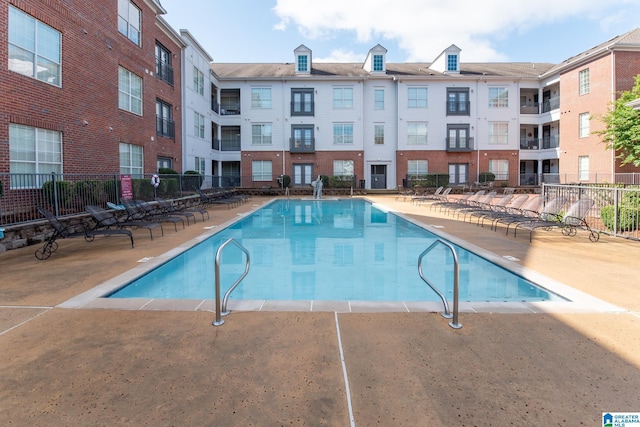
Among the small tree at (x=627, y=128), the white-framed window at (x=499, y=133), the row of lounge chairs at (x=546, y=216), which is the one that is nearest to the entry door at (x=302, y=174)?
the white-framed window at (x=499, y=133)

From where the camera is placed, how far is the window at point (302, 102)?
34375 millimetres

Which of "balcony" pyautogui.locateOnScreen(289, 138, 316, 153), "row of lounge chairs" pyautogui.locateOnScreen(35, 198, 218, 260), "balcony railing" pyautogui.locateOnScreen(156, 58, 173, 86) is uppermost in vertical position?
"balcony railing" pyautogui.locateOnScreen(156, 58, 173, 86)

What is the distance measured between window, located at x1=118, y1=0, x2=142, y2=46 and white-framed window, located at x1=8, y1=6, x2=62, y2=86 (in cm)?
473

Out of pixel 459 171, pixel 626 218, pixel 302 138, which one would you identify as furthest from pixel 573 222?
pixel 302 138

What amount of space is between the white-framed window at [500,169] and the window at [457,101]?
527cm

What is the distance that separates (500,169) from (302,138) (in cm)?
1831

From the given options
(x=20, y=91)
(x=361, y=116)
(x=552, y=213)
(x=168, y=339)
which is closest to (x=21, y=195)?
(x=20, y=91)

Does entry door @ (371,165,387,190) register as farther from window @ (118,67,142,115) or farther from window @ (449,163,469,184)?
window @ (118,67,142,115)

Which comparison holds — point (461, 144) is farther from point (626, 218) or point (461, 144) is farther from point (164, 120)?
point (626, 218)

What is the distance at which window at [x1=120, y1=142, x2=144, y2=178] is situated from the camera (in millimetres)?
16547

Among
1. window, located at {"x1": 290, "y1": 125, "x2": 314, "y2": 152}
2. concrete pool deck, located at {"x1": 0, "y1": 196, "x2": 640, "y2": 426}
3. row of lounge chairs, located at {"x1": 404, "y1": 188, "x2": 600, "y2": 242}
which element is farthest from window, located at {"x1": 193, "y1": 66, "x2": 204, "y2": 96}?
concrete pool deck, located at {"x1": 0, "y1": 196, "x2": 640, "y2": 426}

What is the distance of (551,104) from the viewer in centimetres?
3453

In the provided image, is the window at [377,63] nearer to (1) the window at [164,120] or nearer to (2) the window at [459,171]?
(2) the window at [459,171]

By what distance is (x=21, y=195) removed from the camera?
9672 mm
